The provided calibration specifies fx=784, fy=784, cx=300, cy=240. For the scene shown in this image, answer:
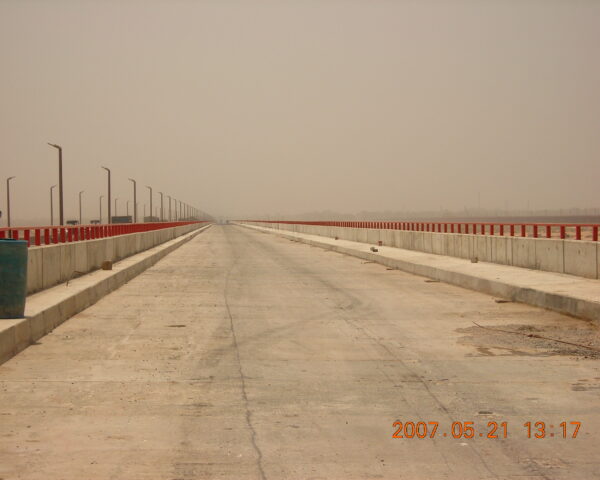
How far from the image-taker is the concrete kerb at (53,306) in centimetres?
969

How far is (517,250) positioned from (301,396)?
607 inches

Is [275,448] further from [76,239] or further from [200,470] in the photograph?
[76,239]

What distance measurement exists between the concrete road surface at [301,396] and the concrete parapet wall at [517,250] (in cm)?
405

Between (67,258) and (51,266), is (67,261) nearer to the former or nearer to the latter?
(67,258)

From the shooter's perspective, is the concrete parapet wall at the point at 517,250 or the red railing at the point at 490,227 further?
the red railing at the point at 490,227

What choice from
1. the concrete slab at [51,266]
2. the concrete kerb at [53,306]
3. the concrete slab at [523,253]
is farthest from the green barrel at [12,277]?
the concrete slab at [523,253]

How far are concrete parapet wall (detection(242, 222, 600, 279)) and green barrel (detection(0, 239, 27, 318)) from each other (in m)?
11.9

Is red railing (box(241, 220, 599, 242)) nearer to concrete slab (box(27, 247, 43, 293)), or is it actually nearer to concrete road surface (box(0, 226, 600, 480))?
concrete road surface (box(0, 226, 600, 480))

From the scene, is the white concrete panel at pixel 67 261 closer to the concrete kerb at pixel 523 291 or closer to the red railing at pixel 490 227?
the concrete kerb at pixel 523 291

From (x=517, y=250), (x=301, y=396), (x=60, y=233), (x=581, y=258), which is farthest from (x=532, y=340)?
(x=60, y=233)

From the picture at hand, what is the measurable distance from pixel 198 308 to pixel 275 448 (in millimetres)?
8996

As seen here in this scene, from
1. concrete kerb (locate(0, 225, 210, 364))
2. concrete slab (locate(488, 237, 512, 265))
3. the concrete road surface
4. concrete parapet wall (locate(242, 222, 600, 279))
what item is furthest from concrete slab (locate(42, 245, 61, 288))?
concrete slab (locate(488, 237, 512, 265))
